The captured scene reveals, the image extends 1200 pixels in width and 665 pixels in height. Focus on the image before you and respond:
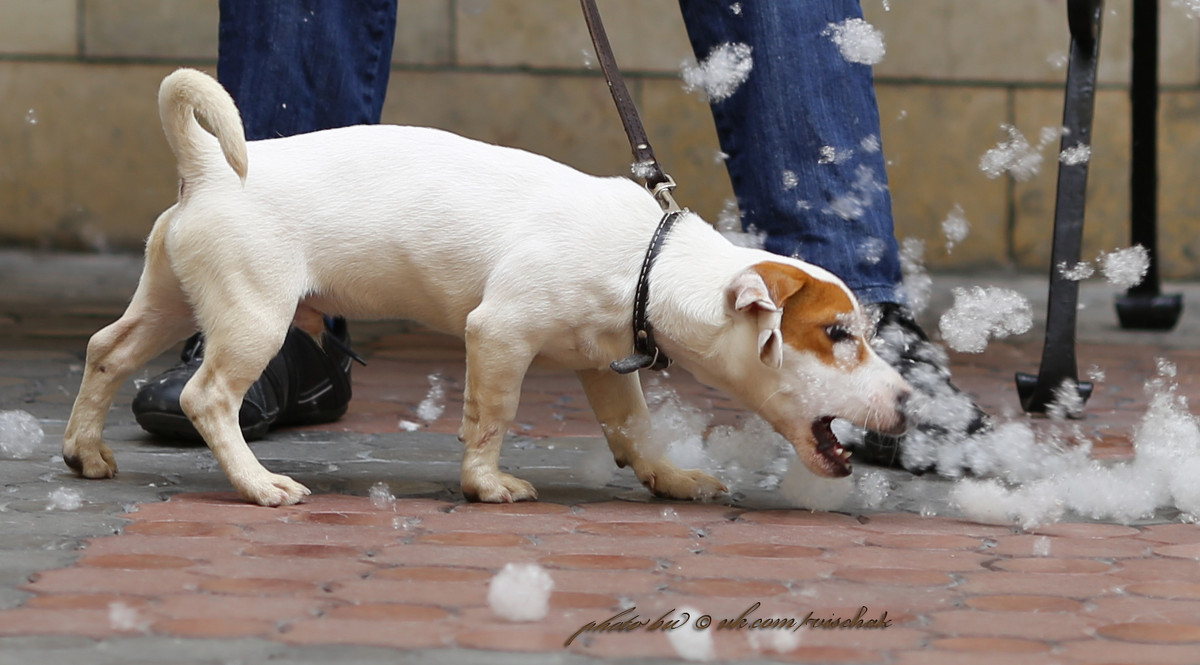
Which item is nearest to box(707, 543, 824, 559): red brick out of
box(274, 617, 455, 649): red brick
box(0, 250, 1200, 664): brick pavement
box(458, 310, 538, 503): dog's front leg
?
box(0, 250, 1200, 664): brick pavement

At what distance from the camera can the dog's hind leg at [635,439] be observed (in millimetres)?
2484

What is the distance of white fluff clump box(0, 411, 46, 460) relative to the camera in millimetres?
2658

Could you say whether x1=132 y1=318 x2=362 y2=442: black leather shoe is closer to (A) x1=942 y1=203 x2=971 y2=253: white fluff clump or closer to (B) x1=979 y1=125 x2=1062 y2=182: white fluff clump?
(A) x1=942 y1=203 x2=971 y2=253: white fluff clump

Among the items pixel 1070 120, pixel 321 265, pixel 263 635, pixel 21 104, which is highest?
pixel 1070 120

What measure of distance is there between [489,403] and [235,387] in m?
0.40

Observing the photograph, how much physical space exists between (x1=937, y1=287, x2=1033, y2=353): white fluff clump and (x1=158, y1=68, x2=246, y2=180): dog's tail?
2786 millimetres

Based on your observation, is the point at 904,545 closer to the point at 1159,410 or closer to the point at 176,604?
the point at 176,604

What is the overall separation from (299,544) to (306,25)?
1277 millimetres

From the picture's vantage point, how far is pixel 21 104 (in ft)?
19.4

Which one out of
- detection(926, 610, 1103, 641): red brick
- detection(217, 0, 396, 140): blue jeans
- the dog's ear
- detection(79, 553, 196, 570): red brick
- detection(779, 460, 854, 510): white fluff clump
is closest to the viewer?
detection(926, 610, 1103, 641): red brick

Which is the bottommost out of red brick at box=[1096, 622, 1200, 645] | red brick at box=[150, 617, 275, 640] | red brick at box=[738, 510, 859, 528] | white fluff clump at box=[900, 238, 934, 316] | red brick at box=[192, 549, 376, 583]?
white fluff clump at box=[900, 238, 934, 316]

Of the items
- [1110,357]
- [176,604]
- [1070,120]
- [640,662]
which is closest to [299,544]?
[176,604]

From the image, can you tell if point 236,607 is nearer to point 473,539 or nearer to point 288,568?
point 288,568

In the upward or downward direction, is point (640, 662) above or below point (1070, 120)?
below
